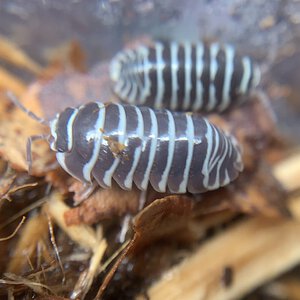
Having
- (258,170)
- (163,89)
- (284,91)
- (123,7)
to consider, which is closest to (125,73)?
(163,89)

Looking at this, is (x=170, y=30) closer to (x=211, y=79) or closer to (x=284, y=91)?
(x=211, y=79)

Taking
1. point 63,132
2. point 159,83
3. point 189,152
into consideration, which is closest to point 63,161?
point 63,132

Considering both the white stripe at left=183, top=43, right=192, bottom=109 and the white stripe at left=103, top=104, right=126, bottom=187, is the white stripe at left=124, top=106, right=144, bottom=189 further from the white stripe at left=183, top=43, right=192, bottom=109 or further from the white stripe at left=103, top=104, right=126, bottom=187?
the white stripe at left=183, top=43, right=192, bottom=109

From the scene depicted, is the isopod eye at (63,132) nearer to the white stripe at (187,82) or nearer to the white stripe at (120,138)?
the white stripe at (120,138)

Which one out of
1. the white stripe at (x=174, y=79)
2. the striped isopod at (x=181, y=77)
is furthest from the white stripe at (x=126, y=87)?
the white stripe at (x=174, y=79)

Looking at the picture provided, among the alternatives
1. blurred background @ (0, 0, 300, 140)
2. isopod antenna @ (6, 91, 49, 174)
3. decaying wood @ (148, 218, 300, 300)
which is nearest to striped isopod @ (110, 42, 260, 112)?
blurred background @ (0, 0, 300, 140)

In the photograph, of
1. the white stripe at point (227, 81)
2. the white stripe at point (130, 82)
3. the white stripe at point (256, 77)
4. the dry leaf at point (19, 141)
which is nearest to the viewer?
the dry leaf at point (19, 141)
